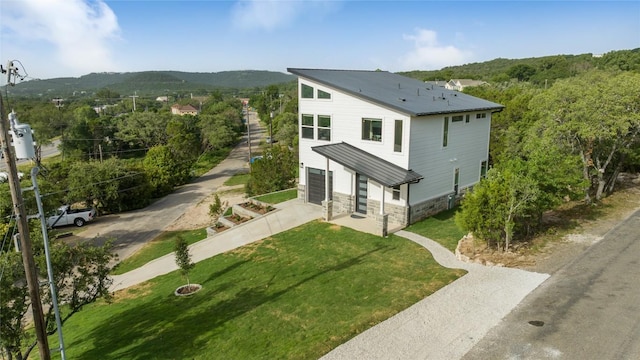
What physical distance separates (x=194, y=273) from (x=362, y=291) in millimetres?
8338

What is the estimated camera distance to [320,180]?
25125 millimetres

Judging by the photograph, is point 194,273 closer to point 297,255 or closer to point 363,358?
point 297,255

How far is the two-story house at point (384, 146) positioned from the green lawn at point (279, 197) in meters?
1.94

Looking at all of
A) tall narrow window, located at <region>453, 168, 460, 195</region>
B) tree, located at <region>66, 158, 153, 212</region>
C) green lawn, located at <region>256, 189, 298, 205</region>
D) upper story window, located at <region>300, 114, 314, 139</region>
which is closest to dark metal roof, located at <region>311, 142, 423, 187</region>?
upper story window, located at <region>300, 114, 314, 139</region>

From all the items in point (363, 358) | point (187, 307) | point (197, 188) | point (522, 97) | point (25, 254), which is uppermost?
point (522, 97)

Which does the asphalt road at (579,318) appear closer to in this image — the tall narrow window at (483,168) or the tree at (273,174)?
the tall narrow window at (483,168)

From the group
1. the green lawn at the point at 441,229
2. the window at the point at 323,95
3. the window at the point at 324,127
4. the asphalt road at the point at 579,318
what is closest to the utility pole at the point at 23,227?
the asphalt road at the point at 579,318

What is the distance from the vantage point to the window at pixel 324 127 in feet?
78.2

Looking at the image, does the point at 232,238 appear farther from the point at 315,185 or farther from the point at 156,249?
the point at 156,249

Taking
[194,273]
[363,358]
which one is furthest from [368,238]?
[363,358]

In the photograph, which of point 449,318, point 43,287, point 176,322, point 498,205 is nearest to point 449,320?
point 449,318

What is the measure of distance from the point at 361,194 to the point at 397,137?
4.00 metres

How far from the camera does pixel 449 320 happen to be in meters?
12.0

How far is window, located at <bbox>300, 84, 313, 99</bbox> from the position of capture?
24219 mm
